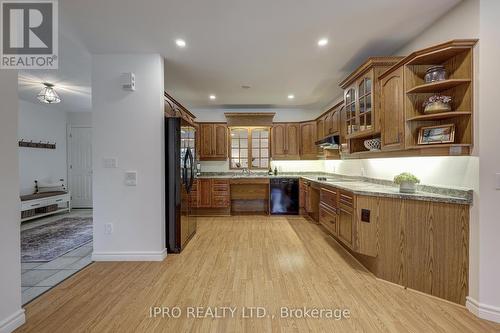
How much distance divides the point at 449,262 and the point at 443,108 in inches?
→ 55.0

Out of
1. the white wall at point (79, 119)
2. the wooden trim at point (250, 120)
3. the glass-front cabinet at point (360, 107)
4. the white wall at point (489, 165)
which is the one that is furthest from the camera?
the white wall at point (79, 119)

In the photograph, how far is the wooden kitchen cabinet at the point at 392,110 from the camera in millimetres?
2379

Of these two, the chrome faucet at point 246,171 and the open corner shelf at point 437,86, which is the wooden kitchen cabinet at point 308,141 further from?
the open corner shelf at point 437,86

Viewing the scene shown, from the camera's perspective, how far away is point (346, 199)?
2900mm

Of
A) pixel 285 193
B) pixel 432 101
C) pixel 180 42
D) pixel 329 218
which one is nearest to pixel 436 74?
pixel 432 101

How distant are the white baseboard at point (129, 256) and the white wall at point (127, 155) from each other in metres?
0.01

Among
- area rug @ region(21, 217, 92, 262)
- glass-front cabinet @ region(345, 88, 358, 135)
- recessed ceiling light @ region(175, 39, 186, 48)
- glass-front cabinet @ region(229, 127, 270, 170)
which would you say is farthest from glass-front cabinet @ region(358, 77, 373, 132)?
area rug @ region(21, 217, 92, 262)

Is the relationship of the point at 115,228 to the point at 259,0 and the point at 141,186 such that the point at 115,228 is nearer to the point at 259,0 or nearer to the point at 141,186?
the point at 141,186

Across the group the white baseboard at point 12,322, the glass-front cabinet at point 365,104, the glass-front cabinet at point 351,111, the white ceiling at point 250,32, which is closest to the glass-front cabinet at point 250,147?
the white ceiling at point 250,32

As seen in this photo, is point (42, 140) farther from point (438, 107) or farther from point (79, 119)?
point (438, 107)

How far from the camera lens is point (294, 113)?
605cm

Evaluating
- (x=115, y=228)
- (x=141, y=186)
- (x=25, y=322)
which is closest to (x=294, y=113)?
(x=141, y=186)

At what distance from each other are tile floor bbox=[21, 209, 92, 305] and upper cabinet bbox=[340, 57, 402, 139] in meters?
3.98

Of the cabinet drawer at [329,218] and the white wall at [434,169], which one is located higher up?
the white wall at [434,169]
